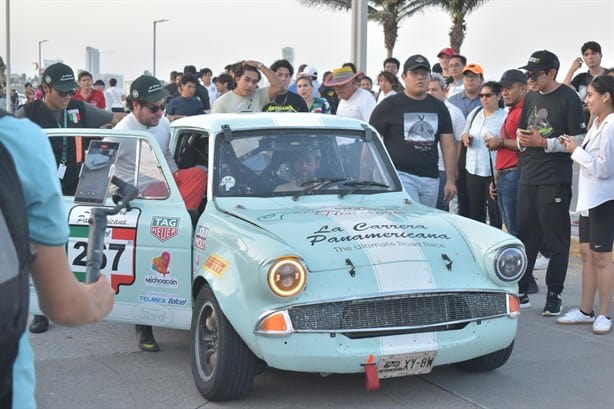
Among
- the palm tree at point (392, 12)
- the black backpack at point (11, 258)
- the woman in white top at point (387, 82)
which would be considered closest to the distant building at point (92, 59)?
the palm tree at point (392, 12)

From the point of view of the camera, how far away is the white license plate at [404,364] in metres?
3.91

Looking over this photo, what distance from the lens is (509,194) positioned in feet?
23.3

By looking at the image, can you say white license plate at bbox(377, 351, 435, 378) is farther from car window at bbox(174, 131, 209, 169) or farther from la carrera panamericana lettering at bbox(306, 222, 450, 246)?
car window at bbox(174, 131, 209, 169)

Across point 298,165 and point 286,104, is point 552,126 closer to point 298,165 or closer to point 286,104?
point 298,165

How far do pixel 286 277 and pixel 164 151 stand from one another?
76.5 inches

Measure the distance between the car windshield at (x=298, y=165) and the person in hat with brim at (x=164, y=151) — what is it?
8.2 inches

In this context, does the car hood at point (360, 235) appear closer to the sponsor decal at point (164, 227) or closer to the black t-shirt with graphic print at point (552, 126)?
the sponsor decal at point (164, 227)

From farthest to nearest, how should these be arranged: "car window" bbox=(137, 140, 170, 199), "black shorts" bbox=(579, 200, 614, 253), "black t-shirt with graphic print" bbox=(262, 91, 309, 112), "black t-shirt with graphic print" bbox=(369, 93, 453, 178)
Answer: "black t-shirt with graphic print" bbox=(262, 91, 309, 112) < "black t-shirt with graphic print" bbox=(369, 93, 453, 178) < "black shorts" bbox=(579, 200, 614, 253) < "car window" bbox=(137, 140, 170, 199)

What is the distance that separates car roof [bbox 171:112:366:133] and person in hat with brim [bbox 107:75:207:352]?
0.80 ft

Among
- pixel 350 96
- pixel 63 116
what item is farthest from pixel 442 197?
pixel 63 116

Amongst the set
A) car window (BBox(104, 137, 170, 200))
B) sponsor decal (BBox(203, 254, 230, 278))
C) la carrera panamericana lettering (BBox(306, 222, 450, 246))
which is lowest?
sponsor decal (BBox(203, 254, 230, 278))

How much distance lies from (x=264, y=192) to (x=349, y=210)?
23.2 inches

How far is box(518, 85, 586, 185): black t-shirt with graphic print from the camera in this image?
5996 mm

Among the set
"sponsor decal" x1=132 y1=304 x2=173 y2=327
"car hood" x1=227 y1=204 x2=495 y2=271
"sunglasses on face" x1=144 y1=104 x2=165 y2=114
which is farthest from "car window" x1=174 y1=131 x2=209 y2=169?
"sponsor decal" x1=132 y1=304 x2=173 y2=327
